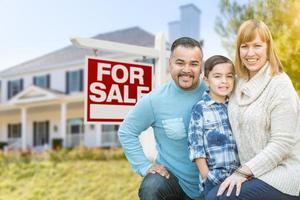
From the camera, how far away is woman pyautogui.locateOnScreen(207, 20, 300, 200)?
2.67 metres

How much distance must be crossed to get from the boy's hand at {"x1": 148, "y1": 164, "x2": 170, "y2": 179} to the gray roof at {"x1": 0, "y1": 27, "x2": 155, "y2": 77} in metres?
21.9

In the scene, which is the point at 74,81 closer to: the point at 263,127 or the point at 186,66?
the point at 186,66

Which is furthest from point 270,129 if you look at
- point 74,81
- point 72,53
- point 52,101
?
point 72,53

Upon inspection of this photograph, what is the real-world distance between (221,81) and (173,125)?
488 millimetres

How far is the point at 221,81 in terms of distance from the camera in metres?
2.92

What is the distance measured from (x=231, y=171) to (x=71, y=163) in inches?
408

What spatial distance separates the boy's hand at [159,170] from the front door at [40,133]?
88.3 ft

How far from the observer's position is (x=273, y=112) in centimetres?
267

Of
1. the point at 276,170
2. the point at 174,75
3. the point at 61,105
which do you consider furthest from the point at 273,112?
the point at 61,105

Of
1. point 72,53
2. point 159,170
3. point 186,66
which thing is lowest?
point 159,170

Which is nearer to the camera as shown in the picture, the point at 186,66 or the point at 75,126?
the point at 186,66

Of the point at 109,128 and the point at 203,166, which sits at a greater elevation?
the point at 203,166

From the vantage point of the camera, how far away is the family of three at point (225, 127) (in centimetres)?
269

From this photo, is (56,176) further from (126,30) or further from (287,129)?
(126,30)
